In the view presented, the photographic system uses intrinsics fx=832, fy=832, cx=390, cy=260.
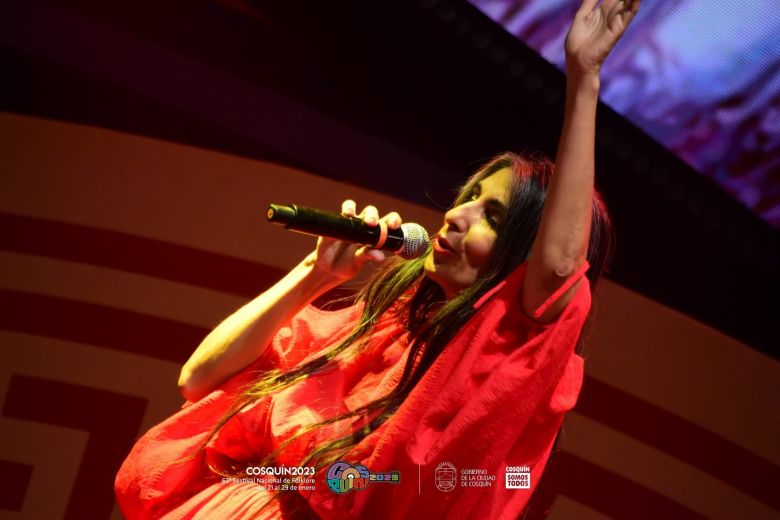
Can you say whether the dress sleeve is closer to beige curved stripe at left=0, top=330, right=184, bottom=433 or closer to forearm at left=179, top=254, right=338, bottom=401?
forearm at left=179, top=254, right=338, bottom=401

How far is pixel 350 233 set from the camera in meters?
Answer: 0.95

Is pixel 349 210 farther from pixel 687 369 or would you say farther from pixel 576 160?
pixel 687 369

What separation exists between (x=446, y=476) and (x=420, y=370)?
148 millimetres

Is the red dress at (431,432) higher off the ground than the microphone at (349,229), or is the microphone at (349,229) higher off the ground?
the microphone at (349,229)

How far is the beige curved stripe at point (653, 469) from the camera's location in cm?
171

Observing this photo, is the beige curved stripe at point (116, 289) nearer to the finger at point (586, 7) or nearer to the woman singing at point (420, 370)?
the woman singing at point (420, 370)

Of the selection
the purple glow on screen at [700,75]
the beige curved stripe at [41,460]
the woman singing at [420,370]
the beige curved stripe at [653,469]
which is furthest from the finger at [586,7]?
the beige curved stripe at [41,460]

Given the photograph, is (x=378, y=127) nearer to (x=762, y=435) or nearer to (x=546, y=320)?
(x=546, y=320)

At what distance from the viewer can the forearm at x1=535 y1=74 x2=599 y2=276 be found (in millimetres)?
835

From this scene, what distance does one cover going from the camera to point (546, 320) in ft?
2.88

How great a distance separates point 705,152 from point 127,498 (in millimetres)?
1195

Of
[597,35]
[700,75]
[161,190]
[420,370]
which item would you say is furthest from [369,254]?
[700,75]

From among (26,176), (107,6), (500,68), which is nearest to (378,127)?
(500,68)

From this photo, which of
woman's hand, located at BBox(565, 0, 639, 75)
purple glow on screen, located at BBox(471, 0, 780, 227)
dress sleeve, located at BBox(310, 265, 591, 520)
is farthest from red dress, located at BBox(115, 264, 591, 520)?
purple glow on screen, located at BBox(471, 0, 780, 227)
